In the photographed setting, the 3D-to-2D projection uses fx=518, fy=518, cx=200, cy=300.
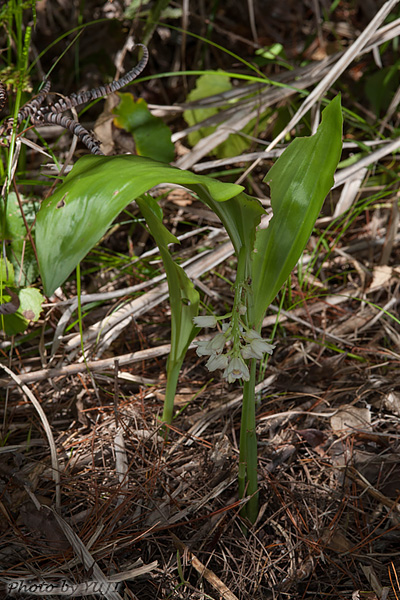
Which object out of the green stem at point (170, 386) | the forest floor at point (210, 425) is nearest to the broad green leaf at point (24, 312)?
the forest floor at point (210, 425)

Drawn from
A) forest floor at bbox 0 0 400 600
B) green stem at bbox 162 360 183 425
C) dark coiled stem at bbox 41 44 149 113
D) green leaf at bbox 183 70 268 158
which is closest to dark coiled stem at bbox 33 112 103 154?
dark coiled stem at bbox 41 44 149 113

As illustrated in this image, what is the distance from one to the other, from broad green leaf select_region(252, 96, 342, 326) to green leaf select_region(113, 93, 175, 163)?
31.2 inches

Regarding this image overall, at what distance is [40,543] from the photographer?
3.05ft

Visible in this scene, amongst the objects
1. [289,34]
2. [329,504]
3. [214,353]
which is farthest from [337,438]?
[289,34]

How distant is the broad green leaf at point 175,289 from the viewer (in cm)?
91

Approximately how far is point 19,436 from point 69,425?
0.11 meters

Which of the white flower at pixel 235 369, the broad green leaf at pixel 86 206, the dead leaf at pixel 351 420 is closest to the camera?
the broad green leaf at pixel 86 206

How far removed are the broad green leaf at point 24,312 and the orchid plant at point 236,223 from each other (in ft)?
1.39

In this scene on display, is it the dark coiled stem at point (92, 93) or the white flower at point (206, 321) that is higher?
the dark coiled stem at point (92, 93)

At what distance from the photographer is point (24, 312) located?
126 cm

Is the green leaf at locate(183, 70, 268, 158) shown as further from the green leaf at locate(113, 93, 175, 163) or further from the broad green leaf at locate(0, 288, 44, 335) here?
the broad green leaf at locate(0, 288, 44, 335)

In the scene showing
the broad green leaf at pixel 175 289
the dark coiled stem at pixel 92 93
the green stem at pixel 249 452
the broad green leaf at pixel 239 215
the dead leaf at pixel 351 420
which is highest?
the dark coiled stem at pixel 92 93

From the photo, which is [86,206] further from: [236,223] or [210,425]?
[210,425]

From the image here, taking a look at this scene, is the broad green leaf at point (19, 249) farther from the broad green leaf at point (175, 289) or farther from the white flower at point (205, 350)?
the white flower at point (205, 350)
